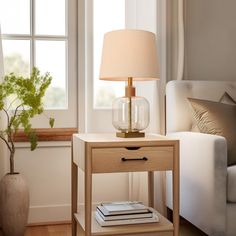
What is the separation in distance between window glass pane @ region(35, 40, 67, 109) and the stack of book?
954 mm

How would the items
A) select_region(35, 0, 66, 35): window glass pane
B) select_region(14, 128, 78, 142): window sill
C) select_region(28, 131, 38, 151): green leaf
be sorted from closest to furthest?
1. select_region(28, 131, 38, 151): green leaf
2. select_region(14, 128, 78, 142): window sill
3. select_region(35, 0, 66, 35): window glass pane

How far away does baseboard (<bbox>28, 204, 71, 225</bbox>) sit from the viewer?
285cm

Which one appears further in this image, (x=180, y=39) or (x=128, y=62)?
(x=180, y=39)

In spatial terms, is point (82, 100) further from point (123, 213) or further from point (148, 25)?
point (123, 213)

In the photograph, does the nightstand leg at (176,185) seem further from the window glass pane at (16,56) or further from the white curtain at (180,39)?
the window glass pane at (16,56)

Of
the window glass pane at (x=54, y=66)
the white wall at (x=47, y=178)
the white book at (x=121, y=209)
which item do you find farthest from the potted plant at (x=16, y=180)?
the white book at (x=121, y=209)

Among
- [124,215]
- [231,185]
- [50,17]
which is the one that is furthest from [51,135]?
[231,185]

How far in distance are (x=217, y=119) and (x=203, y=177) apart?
14.1 inches

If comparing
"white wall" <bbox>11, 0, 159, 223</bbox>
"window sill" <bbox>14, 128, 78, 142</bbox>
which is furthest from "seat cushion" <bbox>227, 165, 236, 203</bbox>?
"window sill" <bbox>14, 128, 78, 142</bbox>

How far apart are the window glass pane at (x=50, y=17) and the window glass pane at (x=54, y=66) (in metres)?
0.08

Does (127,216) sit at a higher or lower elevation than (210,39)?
lower

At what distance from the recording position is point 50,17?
2.92 metres

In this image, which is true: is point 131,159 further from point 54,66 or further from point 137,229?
point 54,66

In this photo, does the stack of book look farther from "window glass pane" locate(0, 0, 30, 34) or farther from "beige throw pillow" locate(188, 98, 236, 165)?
"window glass pane" locate(0, 0, 30, 34)
